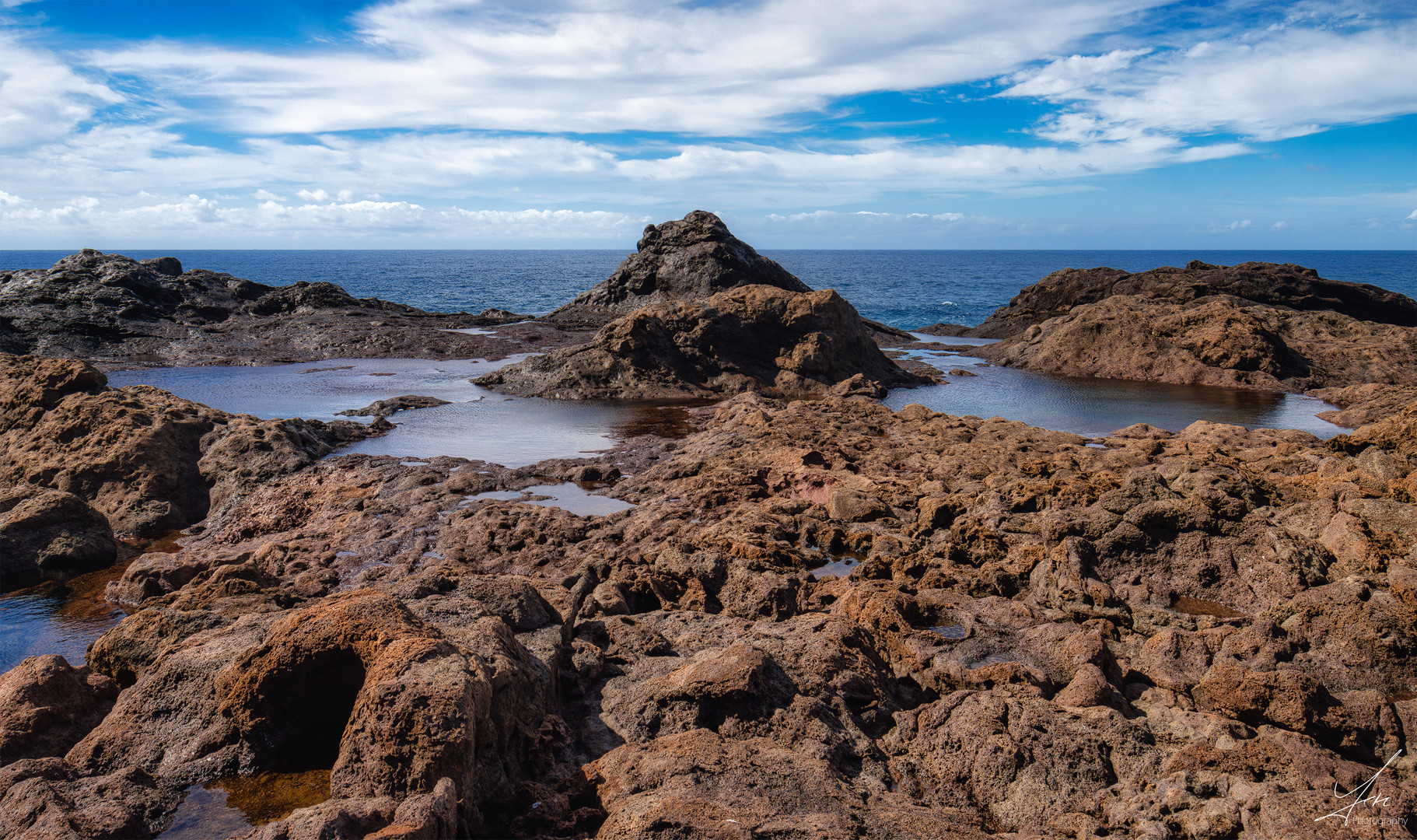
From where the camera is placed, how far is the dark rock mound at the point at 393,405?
17406mm

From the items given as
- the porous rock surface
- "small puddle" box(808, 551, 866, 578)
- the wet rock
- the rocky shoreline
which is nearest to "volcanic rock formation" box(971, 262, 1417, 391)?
the rocky shoreline

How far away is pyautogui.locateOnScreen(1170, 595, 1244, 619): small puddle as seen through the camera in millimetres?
6867

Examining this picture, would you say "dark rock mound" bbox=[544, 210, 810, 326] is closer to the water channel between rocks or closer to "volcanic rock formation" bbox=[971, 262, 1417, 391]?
the water channel between rocks

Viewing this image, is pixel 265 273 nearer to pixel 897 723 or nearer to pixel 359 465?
pixel 359 465

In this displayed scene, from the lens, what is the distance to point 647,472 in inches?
469

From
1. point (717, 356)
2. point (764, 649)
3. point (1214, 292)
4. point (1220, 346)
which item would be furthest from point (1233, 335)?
point (764, 649)

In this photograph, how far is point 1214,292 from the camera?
1168 inches

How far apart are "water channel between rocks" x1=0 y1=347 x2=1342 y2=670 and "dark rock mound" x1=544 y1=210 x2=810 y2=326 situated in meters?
9.87

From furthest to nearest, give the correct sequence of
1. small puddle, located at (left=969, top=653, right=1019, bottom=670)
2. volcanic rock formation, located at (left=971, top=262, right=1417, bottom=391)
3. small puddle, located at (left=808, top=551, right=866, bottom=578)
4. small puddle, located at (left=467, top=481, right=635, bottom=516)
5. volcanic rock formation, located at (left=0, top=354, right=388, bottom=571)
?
volcanic rock formation, located at (left=971, top=262, right=1417, bottom=391), small puddle, located at (left=467, top=481, right=635, bottom=516), volcanic rock formation, located at (left=0, top=354, right=388, bottom=571), small puddle, located at (left=808, top=551, right=866, bottom=578), small puddle, located at (left=969, top=653, right=1019, bottom=670)

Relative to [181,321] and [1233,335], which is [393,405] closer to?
[181,321]

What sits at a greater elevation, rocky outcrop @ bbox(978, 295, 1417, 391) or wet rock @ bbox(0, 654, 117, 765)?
rocky outcrop @ bbox(978, 295, 1417, 391)

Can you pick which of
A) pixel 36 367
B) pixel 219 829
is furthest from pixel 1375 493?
pixel 36 367

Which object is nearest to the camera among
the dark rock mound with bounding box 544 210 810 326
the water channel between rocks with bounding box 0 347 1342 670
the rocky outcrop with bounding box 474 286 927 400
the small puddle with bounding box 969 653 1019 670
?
the small puddle with bounding box 969 653 1019 670

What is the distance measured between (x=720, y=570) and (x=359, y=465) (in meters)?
7.44
